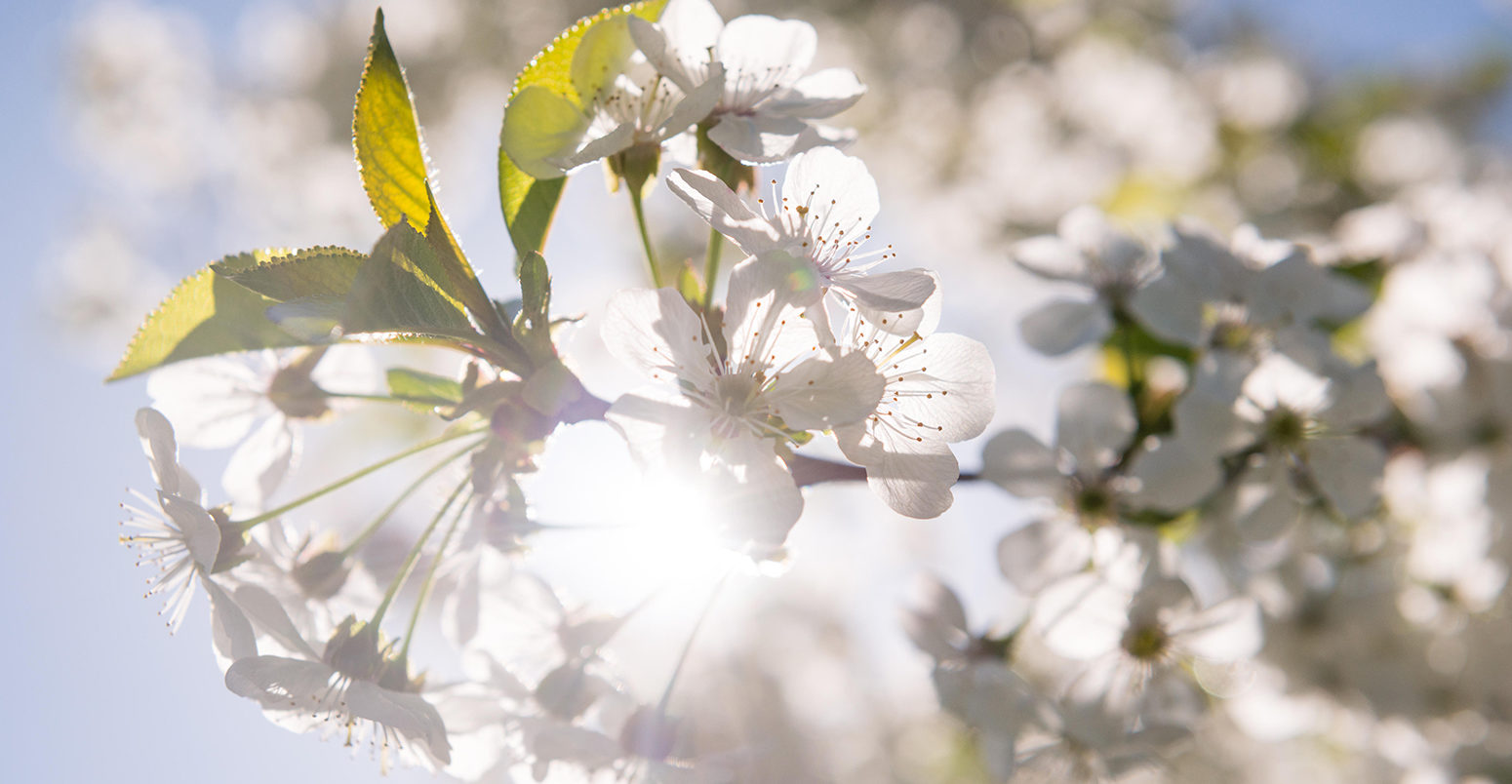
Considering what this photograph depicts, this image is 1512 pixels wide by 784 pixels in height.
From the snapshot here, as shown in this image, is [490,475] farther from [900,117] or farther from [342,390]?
[900,117]

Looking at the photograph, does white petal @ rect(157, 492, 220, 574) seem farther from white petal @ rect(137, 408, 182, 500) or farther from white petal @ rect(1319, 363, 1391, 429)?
white petal @ rect(1319, 363, 1391, 429)

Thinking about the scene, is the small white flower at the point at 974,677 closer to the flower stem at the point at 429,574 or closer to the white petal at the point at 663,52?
the flower stem at the point at 429,574

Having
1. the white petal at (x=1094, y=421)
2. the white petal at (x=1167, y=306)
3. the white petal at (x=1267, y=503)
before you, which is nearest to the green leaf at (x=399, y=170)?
the white petal at (x=1094, y=421)

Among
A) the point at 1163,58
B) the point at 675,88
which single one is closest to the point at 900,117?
the point at 1163,58

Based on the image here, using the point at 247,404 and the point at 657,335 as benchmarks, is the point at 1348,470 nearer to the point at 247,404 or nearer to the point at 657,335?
the point at 657,335

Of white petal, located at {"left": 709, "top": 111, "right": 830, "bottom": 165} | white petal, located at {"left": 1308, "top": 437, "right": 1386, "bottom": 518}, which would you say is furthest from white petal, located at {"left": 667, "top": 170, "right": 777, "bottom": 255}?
white petal, located at {"left": 1308, "top": 437, "right": 1386, "bottom": 518}
